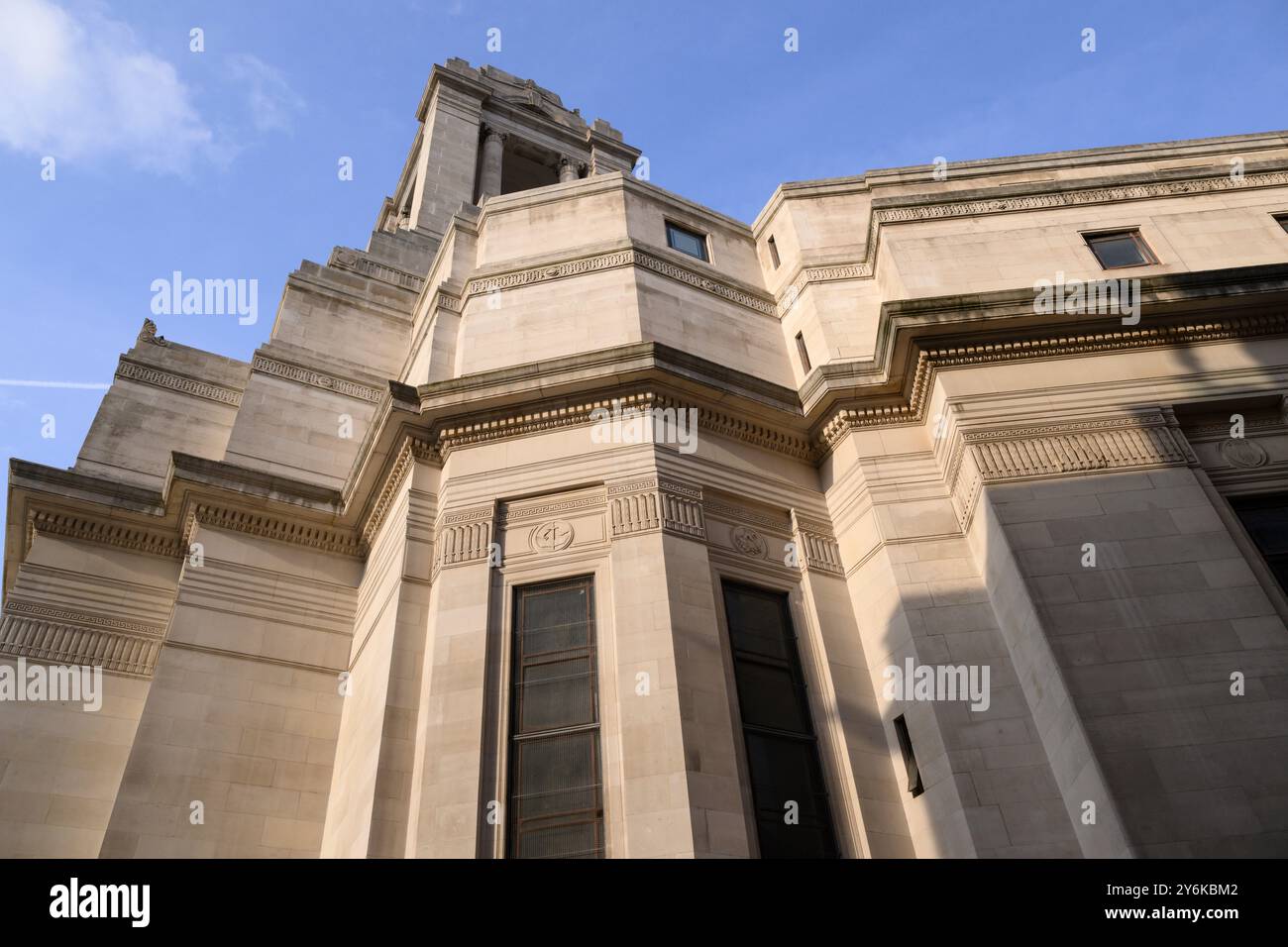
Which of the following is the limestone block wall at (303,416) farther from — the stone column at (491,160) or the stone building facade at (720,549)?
the stone column at (491,160)

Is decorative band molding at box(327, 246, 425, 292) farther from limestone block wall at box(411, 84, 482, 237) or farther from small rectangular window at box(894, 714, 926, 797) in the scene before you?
small rectangular window at box(894, 714, 926, 797)

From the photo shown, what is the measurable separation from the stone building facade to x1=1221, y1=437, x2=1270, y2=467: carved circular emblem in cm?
9

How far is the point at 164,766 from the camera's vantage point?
48.8 feet

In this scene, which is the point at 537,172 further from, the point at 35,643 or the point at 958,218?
the point at 35,643

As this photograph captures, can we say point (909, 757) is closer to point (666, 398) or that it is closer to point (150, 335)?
point (666, 398)

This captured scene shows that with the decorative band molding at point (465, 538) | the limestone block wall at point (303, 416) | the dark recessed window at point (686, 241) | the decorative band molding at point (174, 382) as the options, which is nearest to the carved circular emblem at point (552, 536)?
the decorative band molding at point (465, 538)

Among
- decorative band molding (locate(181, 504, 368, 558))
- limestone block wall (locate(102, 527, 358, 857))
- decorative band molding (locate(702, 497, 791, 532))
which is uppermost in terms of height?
decorative band molding (locate(181, 504, 368, 558))

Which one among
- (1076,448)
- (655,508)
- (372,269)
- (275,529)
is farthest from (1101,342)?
(372,269)

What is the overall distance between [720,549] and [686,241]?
9502 millimetres

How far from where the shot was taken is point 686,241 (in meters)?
21.9

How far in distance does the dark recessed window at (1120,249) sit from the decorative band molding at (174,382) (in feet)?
64.4

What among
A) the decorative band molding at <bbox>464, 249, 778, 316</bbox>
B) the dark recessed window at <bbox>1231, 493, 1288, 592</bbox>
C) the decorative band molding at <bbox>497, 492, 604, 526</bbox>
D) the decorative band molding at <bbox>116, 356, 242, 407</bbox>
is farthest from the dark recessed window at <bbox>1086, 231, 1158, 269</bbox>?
the decorative band molding at <bbox>116, 356, 242, 407</bbox>

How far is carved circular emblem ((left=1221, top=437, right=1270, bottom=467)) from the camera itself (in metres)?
14.6
